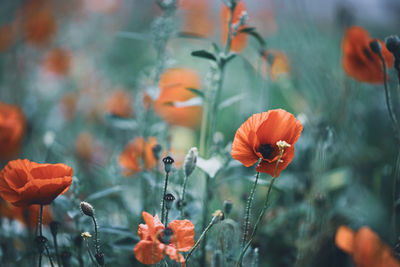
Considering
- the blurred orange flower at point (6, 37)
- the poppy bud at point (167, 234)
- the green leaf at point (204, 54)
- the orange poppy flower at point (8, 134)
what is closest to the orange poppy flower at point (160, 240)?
the poppy bud at point (167, 234)

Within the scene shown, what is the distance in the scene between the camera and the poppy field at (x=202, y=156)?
0.66 m

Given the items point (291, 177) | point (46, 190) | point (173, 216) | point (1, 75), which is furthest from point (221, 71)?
point (1, 75)

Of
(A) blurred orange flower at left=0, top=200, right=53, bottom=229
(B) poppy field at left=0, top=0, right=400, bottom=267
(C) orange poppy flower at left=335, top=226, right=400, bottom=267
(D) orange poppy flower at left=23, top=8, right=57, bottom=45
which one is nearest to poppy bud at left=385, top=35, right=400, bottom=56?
(B) poppy field at left=0, top=0, right=400, bottom=267

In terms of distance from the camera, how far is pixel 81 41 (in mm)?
2248

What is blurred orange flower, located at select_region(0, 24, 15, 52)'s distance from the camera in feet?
6.58

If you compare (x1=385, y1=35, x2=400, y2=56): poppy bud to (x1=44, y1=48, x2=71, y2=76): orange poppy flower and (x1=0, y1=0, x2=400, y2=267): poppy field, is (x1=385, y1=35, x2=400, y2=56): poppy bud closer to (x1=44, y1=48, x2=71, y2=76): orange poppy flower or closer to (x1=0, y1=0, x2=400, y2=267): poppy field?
(x1=0, y1=0, x2=400, y2=267): poppy field

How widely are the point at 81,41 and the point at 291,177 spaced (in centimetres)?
170

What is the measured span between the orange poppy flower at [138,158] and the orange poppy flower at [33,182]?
359mm

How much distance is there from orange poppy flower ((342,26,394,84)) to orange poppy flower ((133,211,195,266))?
704mm

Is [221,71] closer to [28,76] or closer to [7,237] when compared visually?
[7,237]

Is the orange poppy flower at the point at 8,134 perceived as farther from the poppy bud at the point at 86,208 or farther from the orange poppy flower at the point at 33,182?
the poppy bud at the point at 86,208

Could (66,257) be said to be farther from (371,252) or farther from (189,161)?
(371,252)

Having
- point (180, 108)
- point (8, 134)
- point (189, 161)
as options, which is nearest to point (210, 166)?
point (189, 161)

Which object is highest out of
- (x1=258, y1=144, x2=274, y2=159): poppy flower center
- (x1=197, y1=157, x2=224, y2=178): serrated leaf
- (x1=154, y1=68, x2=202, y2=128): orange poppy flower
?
(x1=154, y1=68, x2=202, y2=128): orange poppy flower
